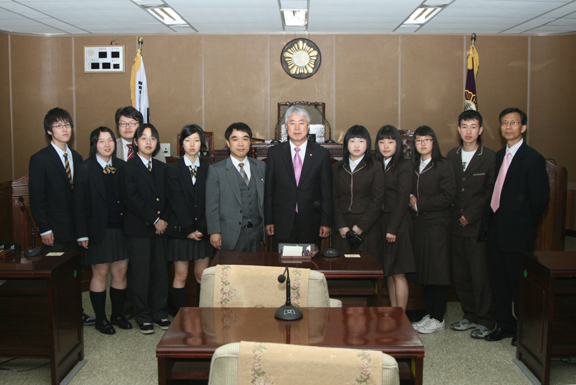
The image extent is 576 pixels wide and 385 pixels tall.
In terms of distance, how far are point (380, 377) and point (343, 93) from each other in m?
6.63

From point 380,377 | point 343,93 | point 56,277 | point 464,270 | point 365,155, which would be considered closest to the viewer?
point 380,377

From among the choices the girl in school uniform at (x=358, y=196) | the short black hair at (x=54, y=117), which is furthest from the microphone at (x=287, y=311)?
the short black hair at (x=54, y=117)

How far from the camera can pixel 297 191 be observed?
134 inches

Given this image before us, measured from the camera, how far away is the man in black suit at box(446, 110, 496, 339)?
11.5 feet

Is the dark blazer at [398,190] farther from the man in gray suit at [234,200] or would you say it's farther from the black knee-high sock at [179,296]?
the black knee-high sock at [179,296]

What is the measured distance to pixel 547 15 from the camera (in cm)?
616

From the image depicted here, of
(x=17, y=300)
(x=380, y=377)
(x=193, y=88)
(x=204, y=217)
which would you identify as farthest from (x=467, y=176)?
(x=193, y=88)

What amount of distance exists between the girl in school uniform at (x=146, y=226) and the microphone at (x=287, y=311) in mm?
1820

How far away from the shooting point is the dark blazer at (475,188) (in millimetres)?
3504

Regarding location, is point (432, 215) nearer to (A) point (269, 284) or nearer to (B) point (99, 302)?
(A) point (269, 284)

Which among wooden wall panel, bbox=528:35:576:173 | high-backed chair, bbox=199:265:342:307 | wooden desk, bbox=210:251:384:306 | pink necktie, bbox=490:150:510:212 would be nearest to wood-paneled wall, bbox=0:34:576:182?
wooden wall panel, bbox=528:35:576:173

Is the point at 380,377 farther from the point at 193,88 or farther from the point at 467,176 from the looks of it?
the point at 193,88

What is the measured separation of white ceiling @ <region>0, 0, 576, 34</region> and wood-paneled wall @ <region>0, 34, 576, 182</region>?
229 millimetres

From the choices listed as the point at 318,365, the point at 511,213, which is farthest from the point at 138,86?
the point at 318,365
